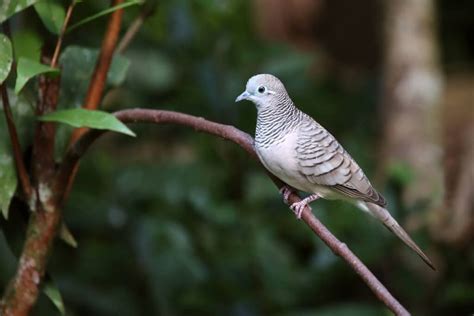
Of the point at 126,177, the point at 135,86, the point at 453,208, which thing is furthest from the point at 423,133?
the point at 135,86

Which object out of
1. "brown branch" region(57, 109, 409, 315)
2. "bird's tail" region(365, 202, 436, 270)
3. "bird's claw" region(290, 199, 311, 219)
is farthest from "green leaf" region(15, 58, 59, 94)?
"bird's tail" region(365, 202, 436, 270)

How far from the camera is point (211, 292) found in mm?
3047

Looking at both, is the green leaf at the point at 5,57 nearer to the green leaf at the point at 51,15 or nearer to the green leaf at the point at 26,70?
the green leaf at the point at 26,70

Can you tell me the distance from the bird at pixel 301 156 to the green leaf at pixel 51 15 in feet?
1.38

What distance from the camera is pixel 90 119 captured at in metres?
1.49

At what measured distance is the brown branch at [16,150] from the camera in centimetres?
152

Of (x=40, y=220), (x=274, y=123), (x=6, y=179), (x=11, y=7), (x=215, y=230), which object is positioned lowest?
(x=215, y=230)

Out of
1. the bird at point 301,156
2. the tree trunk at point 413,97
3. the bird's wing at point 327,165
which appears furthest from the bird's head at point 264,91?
the tree trunk at point 413,97

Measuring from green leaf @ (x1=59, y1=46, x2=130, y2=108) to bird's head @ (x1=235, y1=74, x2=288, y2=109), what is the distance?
40cm

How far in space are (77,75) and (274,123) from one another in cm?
50

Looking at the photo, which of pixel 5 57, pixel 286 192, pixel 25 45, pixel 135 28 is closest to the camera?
pixel 5 57

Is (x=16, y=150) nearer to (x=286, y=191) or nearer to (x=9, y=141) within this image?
(x=9, y=141)

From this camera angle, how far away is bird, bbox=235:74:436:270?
63.4 inches

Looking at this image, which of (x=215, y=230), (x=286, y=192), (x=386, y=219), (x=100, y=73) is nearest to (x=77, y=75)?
(x=100, y=73)
